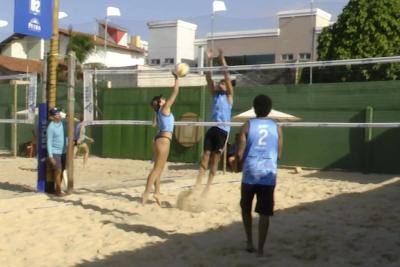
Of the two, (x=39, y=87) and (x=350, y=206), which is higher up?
(x=39, y=87)

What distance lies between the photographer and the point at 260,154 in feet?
17.4

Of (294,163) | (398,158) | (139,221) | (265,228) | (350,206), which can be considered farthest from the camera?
(294,163)

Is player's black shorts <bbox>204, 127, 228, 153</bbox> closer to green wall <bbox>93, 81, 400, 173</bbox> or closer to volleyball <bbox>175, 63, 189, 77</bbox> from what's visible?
volleyball <bbox>175, 63, 189, 77</bbox>

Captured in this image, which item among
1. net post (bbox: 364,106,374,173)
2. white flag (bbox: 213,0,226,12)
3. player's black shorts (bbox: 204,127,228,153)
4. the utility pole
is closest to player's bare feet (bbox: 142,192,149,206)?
player's black shorts (bbox: 204,127,228,153)

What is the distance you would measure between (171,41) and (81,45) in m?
6.95

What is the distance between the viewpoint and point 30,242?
6.06m

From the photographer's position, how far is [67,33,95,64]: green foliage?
33.4m

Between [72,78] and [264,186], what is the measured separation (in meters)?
4.64

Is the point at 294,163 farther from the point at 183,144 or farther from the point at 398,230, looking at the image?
the point at 398,230

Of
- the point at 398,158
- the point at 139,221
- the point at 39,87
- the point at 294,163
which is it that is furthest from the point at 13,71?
the point at 139,221

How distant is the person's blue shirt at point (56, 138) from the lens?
868cm

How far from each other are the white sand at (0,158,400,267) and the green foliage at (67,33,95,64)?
957 inches

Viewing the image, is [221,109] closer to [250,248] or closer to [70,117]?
[70,117]

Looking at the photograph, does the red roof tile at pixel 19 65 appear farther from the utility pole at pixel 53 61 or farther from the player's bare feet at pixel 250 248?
the player's bare feet at pixel 250 248
